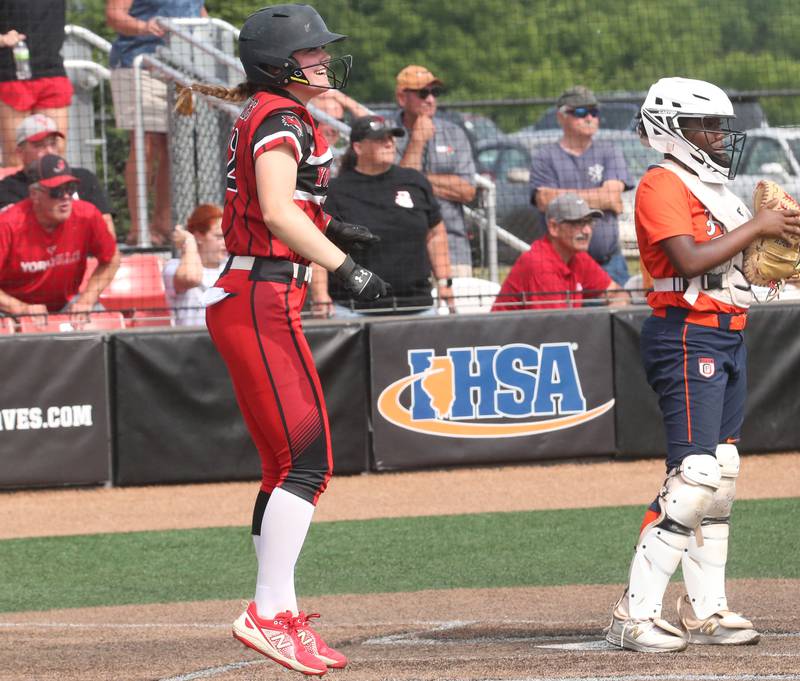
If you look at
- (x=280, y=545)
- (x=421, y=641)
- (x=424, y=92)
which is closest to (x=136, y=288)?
(x=424, y=92)

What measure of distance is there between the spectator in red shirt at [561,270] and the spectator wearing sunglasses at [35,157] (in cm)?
293

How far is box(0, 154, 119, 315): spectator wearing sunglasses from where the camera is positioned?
9.47 metres

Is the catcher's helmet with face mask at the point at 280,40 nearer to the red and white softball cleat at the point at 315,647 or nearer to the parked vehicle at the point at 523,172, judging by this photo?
the red and white softball cleat at the point at 315,647

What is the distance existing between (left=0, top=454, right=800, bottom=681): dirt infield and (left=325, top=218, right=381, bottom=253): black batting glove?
1383 millimetres

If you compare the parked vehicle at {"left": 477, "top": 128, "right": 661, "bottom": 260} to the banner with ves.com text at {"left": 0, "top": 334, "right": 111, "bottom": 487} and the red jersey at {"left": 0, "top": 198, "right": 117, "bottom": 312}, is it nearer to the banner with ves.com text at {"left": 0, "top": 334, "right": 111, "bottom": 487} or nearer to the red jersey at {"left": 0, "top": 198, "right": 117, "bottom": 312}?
the red jersey at {"left": 0, "top": 198, "right": 117, "bottom": 312}

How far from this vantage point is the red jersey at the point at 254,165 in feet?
14.2

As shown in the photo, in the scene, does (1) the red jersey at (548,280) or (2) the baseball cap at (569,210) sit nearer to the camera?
(2) the baseball cap at (569,210)

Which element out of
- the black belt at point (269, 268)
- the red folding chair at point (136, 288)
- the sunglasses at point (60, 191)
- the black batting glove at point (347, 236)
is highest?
the black batting glove at point (347, 236)

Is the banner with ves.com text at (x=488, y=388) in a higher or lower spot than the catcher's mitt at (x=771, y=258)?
lower

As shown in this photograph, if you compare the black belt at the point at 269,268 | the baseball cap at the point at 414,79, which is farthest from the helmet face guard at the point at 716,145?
the baseball cap at the point at 414,79

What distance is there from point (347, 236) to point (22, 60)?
22.3 feet

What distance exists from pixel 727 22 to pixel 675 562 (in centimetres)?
1341

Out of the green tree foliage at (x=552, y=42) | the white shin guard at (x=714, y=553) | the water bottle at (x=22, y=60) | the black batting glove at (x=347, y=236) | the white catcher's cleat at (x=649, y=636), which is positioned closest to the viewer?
the black batting glove at (x=347, y=236)

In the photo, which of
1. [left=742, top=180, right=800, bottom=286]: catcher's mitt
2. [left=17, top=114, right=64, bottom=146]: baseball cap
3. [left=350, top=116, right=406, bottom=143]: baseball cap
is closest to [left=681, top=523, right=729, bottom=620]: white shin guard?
[left=742, top=180, right=800, bottom=286]: catcher's mitt
